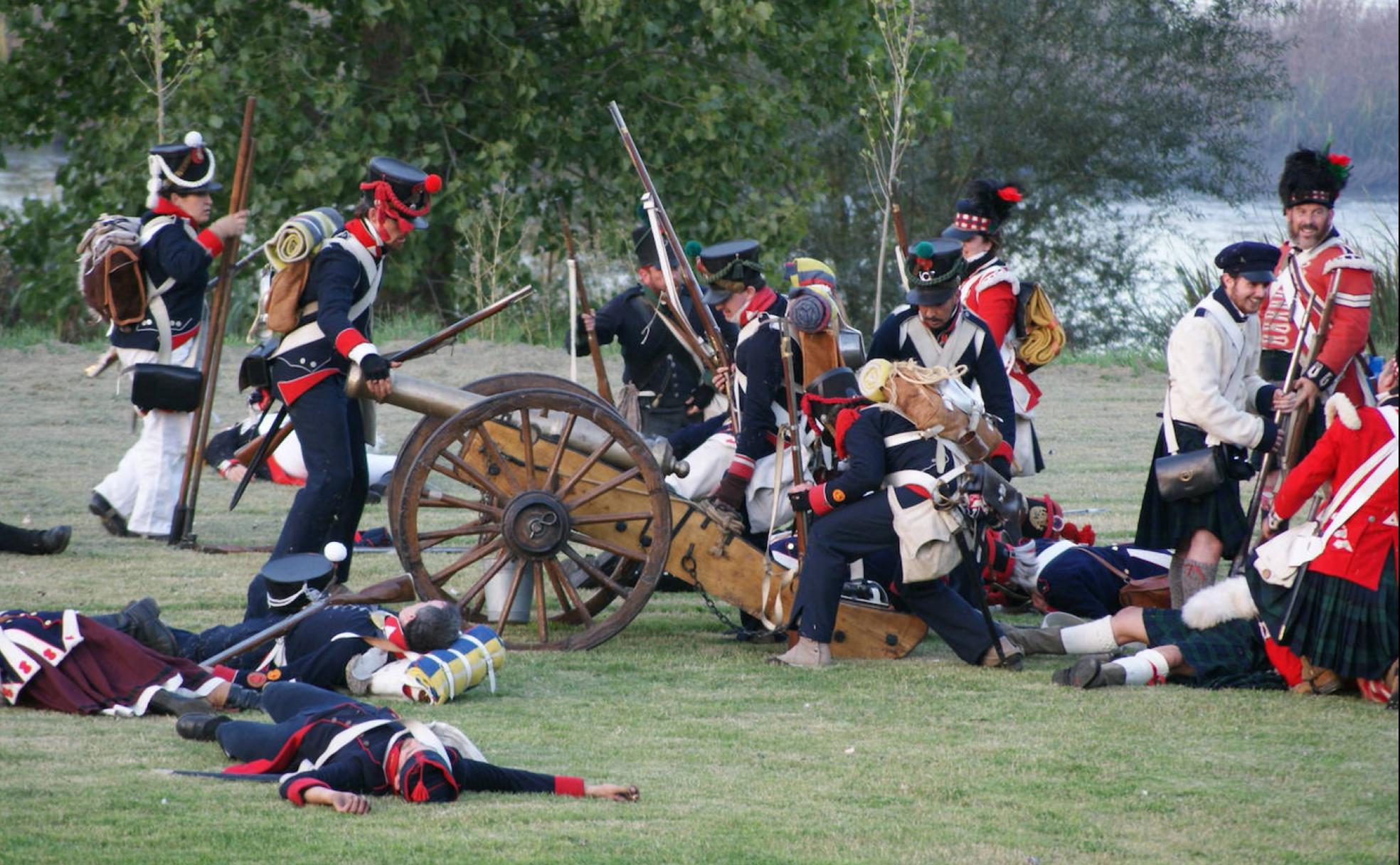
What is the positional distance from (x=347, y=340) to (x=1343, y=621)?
10.9ft

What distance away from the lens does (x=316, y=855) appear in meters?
3.73

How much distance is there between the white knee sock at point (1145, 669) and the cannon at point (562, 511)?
77 cm

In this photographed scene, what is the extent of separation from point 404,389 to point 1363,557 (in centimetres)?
310

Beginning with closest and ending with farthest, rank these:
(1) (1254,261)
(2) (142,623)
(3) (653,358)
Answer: (2) (142,623) < (1) (1254,261) < (3) (653,358)

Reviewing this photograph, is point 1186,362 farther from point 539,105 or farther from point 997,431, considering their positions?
point 539,105

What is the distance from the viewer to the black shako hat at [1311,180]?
20.9 feet

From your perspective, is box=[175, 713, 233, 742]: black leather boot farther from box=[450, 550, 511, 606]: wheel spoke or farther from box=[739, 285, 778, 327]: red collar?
box=[739, 285, 778, 327]: red collar

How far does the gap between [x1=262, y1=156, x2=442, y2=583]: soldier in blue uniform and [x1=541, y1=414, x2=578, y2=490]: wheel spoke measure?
88cm

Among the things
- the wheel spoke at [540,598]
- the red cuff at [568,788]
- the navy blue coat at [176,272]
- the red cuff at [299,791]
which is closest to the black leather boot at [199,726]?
the red cuff at [299,791]

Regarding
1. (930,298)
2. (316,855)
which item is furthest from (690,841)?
(930,298)

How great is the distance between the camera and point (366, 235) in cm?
628

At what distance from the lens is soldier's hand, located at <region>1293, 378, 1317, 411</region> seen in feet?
19.5

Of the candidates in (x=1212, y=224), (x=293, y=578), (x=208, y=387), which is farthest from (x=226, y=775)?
(x=1212, y=224)

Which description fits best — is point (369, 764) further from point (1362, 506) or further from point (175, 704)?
point (1362, 506)
